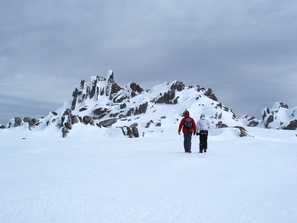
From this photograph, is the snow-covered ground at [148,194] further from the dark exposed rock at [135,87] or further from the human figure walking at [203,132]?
the dark exposed rock at [135,87]

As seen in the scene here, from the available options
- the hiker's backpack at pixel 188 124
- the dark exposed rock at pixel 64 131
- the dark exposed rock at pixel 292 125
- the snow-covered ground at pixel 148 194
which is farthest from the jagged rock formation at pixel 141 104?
the snow-covered ground at pixel 148 194

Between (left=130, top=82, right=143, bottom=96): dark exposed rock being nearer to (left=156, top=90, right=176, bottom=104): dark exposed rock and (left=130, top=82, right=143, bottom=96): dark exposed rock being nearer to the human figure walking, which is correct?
(left=156, top=90, right=176, bottom=104): dark exposed rock

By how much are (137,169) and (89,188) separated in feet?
6.60

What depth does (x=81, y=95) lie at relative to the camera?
408ft

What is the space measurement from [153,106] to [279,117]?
48904 mm

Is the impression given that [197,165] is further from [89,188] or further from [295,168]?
[89,188]

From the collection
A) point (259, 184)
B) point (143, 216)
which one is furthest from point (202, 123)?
point (143, 216)

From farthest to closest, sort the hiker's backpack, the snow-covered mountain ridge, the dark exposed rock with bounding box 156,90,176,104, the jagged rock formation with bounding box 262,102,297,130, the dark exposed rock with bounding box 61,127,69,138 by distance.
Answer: the dark exposed rock with bounding box 156,90,176,104 < the jagged rock formation with bounding box 262,102,297,130 < the snow-covered mountain ridge < the dark exposed rock with bounding box 61,127,69,138 < the hiker's backpack

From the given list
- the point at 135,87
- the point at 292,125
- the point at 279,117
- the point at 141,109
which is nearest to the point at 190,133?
the point at 141,109

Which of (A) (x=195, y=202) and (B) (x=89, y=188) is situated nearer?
(A) (x=195, y=202)

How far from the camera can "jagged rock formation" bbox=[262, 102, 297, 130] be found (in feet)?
315

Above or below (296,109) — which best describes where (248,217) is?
below

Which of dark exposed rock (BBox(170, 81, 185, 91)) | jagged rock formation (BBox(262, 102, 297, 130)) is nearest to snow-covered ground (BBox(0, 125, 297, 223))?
jagged rock formation (BBox(262, 102, 297, 130))

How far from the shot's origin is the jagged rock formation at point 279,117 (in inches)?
3775
